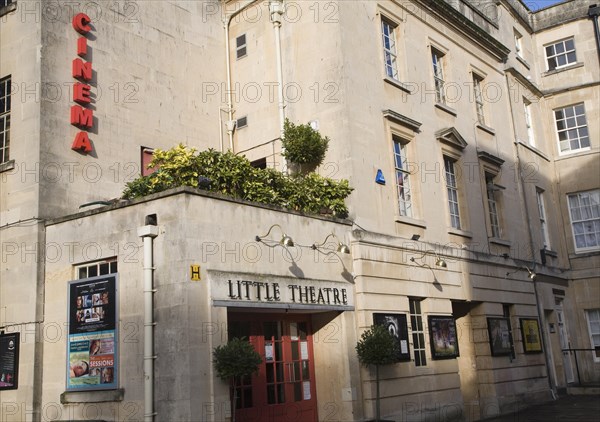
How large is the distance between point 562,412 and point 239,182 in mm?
11728

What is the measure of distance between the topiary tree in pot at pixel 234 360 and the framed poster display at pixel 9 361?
4777 mm

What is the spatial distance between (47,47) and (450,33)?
1215 cm

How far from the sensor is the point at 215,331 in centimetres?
1162

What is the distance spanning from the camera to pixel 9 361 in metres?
13.7

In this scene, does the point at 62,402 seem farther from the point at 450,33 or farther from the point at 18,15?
the point at 450,33

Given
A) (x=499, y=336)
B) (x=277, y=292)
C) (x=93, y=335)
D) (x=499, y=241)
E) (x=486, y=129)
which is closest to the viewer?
(x=93, y=335)

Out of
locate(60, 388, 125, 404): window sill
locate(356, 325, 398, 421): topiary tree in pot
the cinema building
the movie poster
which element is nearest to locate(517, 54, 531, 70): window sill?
the cinema building

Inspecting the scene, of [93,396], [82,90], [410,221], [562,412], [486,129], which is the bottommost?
[562,412]

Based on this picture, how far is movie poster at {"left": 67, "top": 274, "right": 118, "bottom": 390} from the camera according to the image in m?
12.3

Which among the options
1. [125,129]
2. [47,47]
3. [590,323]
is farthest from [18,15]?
[590,323]

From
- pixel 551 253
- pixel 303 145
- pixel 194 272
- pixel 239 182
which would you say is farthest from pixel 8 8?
pixel 551 253

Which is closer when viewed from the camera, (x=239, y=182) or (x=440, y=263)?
(x=239, y=182)

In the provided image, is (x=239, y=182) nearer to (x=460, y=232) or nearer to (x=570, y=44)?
(x=460, y=232)

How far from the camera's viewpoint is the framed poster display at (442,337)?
1675 centimetres
